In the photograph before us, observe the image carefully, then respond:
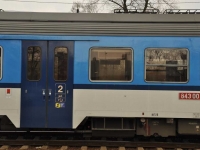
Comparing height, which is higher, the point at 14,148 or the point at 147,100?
the point at 147,100

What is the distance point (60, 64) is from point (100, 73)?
3.55 feet

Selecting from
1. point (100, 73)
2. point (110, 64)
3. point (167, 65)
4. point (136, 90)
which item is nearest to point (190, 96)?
point (167, 65)

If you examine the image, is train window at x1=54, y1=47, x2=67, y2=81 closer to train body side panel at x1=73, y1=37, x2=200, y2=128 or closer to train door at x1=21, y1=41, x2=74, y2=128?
train door at x1=21, y1=41, x2=74, y2=128

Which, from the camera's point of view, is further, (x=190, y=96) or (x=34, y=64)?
(x=34, y=64)

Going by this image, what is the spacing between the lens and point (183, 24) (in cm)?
741

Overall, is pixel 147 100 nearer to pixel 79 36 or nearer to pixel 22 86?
pixel 79 36

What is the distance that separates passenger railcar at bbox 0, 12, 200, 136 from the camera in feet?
23.5

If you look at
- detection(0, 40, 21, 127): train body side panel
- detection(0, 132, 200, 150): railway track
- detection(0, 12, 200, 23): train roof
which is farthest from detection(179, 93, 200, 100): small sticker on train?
detection(0, 40, 21, 127): train body side panel

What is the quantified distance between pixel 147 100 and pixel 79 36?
2.43 metres

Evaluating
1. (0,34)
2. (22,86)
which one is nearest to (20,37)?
(0,34)

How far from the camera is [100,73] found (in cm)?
725

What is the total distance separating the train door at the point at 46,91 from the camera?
287 inches

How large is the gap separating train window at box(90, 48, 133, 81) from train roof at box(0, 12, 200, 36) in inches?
18.9

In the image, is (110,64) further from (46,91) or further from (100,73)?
(46,91)
